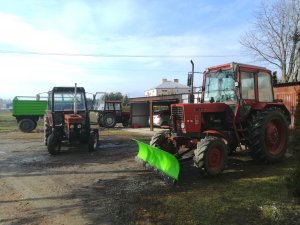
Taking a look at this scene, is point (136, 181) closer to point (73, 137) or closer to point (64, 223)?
point (64, 223)

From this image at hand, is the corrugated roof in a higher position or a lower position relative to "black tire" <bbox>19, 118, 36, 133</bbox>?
higher

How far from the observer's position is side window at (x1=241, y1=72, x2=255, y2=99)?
9.38 metres

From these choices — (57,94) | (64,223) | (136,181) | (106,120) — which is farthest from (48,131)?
(106,120)

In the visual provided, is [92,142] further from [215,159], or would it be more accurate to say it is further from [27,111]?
[27,111]

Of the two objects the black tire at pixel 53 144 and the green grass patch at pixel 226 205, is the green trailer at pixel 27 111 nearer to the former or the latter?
the black tire at pixel 53 144

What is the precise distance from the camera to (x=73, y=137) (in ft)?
40.5

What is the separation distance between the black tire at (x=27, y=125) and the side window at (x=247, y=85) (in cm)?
1690

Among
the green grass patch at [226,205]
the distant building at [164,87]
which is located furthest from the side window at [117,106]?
the distant building at [164,87]

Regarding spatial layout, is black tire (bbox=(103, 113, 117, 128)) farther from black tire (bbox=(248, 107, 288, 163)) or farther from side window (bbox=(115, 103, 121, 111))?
black tire (bbox=(248, 107, 288, 163))

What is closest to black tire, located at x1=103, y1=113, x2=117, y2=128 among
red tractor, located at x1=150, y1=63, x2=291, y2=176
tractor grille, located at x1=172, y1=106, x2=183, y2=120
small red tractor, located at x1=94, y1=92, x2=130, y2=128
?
small red tractor, located at x1=94, y1=92, x2=130, y2=128

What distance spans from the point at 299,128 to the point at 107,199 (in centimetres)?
352

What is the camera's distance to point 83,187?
7.53m

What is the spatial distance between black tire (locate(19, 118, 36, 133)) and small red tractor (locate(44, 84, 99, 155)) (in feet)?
32.7

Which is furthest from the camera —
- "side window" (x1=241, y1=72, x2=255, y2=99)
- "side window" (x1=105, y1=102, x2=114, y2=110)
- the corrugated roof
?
the corrugated roof
